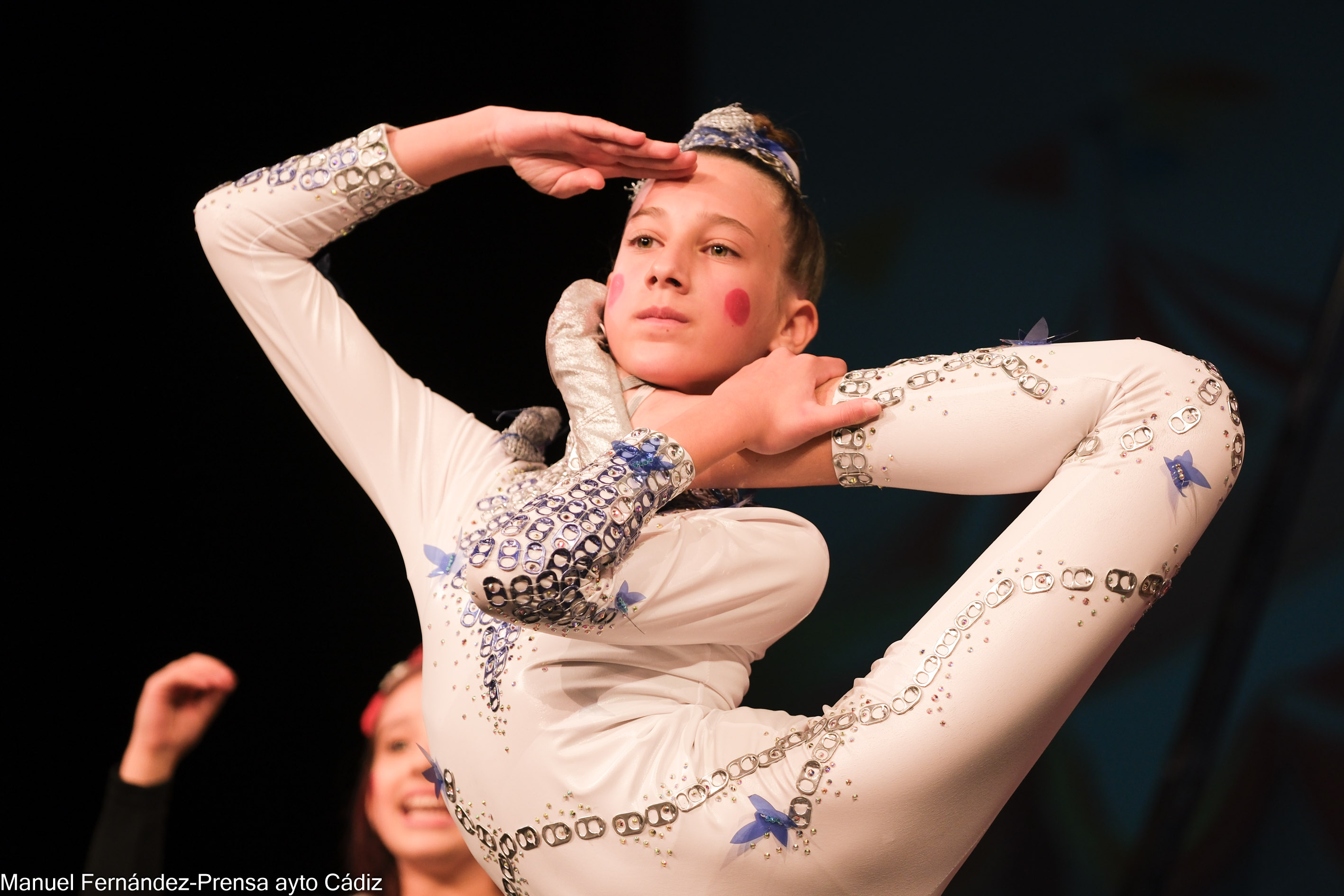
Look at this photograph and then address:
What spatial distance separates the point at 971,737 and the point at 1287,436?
1.36m

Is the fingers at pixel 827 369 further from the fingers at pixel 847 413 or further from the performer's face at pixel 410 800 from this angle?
the performer's face at pixel 410 800

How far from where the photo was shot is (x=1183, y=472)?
957 mm

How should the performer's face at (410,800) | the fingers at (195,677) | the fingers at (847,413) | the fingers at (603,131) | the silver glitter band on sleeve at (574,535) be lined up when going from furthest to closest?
the performer's face at (410,800), the fingers at (195,677), the fingers at (603,131), the fingers at (847,413), the silver glitter band on sleeve at (574,535)

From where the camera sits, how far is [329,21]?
217cm

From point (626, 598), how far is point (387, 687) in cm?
145

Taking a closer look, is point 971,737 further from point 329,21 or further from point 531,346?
point 329,21

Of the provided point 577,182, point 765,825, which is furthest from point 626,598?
point 577,182

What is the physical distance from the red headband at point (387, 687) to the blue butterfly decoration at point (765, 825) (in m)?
1.36

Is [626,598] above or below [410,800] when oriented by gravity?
above

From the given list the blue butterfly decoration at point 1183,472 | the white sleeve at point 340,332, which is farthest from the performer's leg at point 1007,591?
the white sleeve at point 340,332

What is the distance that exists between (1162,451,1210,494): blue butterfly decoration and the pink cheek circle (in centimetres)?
50

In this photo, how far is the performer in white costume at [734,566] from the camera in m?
0.95

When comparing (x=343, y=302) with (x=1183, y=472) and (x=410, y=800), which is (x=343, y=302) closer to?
(x=1183, y=472)

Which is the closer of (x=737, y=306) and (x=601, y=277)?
(x=737, y=306)
